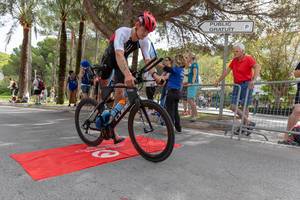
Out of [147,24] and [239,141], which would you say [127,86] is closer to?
[147,24]

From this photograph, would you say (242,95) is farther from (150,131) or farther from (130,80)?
(130,80)

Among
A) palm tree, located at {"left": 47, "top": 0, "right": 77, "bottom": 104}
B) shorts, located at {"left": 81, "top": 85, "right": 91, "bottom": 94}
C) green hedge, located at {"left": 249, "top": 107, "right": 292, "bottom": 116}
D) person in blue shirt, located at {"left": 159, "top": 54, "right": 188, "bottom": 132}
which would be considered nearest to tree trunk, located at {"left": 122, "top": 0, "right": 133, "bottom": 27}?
shorts, located at {"left": 81, "top": 85, "right": 91, "bottom": 94}

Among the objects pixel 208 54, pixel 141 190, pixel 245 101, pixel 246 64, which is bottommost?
pixel 141 190

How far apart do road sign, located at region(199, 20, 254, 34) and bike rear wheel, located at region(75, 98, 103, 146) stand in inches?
163

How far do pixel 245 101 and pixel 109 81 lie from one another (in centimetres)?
307

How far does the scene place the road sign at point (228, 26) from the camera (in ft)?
22.8

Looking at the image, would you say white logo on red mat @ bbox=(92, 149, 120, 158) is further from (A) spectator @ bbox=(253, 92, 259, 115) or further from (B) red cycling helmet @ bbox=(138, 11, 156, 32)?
(A) spectator @ bbox=(253, 92, 259, 115)

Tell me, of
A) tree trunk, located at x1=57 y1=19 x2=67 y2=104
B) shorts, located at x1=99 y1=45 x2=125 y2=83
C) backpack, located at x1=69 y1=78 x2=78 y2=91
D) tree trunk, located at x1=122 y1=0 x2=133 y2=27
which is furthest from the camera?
tree trunk, located at x1=57 y1=19 x2=67 y2=104

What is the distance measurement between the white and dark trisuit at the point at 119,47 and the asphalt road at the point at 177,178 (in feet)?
4.42

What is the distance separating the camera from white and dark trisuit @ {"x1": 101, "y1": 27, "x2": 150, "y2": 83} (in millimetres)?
3783

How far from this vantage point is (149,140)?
12.7 ft

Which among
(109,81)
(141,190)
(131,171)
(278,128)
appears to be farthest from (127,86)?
(278,128)

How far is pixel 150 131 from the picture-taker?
12.8 feet

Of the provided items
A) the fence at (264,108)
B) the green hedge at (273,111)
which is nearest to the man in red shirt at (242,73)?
the fence at (264,108)
